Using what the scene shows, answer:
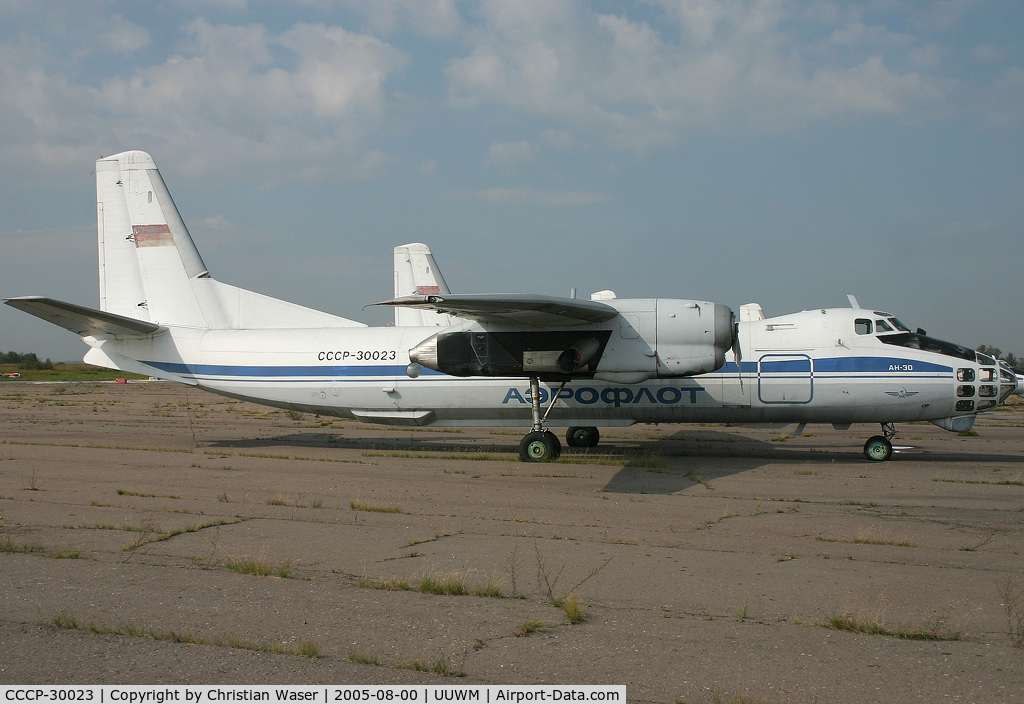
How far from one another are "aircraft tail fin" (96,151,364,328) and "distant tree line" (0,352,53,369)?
15227 cm

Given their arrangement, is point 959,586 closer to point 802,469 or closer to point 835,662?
point 835,662

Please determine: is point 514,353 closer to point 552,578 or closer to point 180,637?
point 552,578

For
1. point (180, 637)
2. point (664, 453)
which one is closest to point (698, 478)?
point (664, 453)

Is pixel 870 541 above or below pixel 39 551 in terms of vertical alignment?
below

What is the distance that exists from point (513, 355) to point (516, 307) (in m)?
2.25

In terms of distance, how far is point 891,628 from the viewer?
5.18 meters

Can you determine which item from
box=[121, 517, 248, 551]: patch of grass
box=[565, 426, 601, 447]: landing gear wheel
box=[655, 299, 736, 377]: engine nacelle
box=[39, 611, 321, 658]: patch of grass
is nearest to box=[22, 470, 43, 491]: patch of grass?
box=[121, 517, 248, 551]: patch of grass

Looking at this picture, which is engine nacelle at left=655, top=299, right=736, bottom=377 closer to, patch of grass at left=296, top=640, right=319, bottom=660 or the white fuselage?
the white fuselage

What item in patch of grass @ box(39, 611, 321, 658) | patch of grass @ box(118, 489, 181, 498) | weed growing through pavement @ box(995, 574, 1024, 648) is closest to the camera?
patch of grass @ box(39, 611, 321, 658)

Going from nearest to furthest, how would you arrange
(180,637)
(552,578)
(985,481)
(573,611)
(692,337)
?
(180,637) < (573,611) < (552,578) < (985,481) < (692,337)

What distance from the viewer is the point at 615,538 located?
8.30 m

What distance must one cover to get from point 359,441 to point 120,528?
38.4 ft


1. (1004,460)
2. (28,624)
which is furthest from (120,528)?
(1004,460)

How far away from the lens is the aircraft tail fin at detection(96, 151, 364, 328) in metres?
18.4
